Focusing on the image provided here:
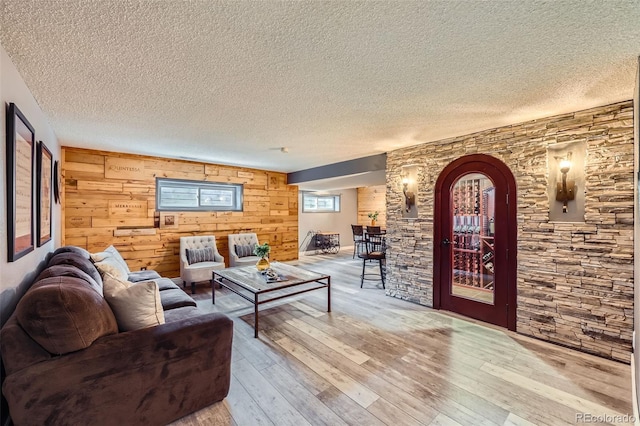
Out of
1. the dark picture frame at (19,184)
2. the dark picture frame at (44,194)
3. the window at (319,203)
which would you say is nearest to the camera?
the dark picture frame at (19,184)

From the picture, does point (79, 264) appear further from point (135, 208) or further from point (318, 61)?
point (135, 208)

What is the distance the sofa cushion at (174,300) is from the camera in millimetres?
2652

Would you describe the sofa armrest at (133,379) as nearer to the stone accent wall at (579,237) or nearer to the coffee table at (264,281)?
the coffee table at (264,281)

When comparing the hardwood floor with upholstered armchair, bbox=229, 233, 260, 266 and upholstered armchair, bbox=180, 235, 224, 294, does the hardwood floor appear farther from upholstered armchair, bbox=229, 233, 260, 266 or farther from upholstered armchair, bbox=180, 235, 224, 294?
upholstered armchair, bbox=229, 233, 260, 266

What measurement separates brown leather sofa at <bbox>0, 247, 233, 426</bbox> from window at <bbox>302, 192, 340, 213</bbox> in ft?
23.1

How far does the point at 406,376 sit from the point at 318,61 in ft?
8.07

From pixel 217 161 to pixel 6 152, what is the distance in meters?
3.77

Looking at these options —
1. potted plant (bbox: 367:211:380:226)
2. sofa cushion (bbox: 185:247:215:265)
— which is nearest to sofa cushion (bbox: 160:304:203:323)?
sofa cushion (bbox: 185:247:215:265)

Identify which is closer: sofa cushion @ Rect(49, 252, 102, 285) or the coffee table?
sofa cushion @ Rect(49, 252, 102, 285)

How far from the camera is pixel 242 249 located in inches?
217

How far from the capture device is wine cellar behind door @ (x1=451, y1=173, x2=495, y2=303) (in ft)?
10.9

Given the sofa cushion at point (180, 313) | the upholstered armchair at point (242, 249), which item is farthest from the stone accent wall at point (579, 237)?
the upholstered armchair at point (242, 249)

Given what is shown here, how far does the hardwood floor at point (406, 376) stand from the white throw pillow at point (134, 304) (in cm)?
69

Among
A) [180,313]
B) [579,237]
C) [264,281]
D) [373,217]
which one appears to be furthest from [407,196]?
[373,217]
